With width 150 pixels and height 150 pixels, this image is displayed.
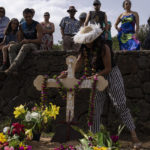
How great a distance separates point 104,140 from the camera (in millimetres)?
2885

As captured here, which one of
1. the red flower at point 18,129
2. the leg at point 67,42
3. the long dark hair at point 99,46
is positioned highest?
the leg at point 67,42

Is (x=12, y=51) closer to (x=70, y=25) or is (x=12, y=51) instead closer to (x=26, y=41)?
(x=26, y=41)

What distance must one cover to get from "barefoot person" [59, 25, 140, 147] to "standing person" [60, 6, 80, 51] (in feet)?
7.05

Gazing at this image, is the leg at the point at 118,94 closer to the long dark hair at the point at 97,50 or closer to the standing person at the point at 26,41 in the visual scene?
the long dark hair at the point at 97,50

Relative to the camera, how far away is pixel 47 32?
5.70m

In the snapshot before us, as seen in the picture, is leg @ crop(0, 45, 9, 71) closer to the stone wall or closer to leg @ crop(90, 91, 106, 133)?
the stone wall

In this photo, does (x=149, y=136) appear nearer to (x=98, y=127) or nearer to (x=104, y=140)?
(x=98, y=127)

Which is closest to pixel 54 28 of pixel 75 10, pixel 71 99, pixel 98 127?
pixel 75 10

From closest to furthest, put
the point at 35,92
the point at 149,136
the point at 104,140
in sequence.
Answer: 1. the point at 104,140
2. the point at 149,136
3. the point at 35,92

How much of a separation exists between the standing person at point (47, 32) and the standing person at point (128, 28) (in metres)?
1.53

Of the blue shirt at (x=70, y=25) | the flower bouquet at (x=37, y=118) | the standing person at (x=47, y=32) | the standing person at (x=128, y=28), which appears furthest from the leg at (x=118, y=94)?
the standing person at (x=47, y=32)

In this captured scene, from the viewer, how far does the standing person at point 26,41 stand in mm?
5117

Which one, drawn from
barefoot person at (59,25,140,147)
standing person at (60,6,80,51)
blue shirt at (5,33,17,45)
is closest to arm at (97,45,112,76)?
barefoot person at (59,25,140,147)

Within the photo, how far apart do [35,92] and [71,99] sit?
5.82ft
